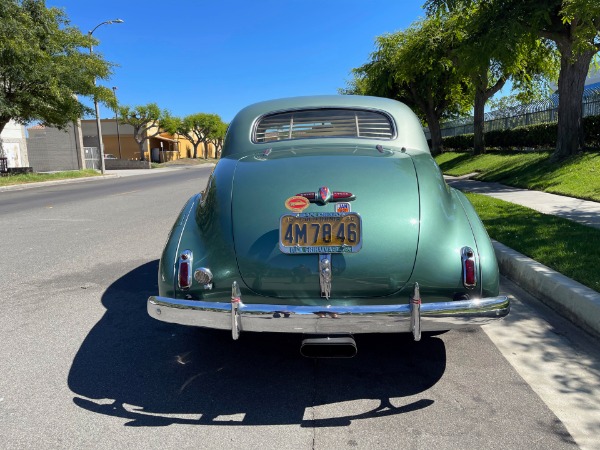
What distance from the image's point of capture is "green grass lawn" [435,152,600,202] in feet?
31.4

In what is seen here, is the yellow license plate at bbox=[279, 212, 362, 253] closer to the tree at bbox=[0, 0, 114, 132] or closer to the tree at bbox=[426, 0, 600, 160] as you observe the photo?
the tree at bbox=[426, 0, 600, 160]

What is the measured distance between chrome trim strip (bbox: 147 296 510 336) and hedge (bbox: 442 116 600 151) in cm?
1346

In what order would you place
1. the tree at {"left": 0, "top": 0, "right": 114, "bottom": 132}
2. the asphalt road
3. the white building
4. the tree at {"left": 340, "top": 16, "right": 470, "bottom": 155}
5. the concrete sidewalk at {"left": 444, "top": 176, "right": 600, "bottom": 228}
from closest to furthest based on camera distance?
the asphalt road, the concrete sidewalk at {"left": 444, "top": 176, "right": 600, "bottom": 228}, the tree at {"left": 0, "top": 0, "right": 114, "bottom": 132}, the tree at {"left": 340, "top": 16, "right": 470, "bottom": 155}, the white building

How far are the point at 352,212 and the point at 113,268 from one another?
374 centimetres

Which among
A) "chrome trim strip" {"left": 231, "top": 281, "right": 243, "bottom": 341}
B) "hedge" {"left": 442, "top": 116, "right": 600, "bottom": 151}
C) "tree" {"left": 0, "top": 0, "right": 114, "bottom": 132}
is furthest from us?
"tree" {"left": 0, "top": 0, "right": 114, "bottom": 132}

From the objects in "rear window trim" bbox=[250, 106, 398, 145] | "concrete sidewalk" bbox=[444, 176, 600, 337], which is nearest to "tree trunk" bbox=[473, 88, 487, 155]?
"concrete sidewalk" bbox=[444, 176, 600, 337]

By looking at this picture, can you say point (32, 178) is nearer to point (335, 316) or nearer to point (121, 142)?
point (335, 316)

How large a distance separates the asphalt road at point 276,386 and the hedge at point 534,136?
1177cm

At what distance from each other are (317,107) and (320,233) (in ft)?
5.13

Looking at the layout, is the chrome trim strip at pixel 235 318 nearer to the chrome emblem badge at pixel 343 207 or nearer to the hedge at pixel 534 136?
the chrome emblem badge at pixel 343 207

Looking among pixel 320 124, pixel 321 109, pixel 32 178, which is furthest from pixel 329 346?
pixel 32 178

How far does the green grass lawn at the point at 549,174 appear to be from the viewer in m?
9.58

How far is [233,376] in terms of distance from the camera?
9.36 ft

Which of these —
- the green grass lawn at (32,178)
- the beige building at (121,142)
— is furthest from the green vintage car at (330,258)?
the beige building at (121,142)
